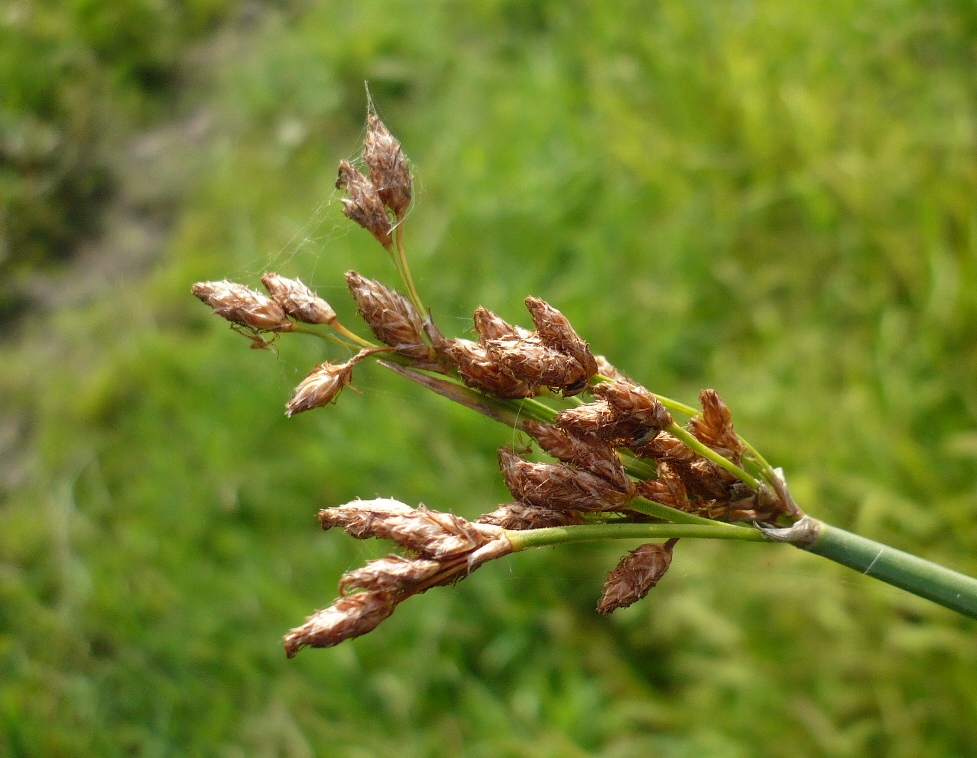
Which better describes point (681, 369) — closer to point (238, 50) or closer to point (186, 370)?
point (186, 370)

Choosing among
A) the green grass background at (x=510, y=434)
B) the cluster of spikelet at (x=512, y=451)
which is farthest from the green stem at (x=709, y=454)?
the green grass background at (x=510, y=434)

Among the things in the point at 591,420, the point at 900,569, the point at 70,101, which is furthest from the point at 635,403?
the point at 70,101

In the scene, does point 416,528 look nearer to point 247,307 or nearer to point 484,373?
point 484,373

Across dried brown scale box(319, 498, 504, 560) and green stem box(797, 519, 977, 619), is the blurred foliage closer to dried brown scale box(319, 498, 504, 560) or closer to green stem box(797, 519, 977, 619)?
dried brown scale box(319, 498, 504, 560)

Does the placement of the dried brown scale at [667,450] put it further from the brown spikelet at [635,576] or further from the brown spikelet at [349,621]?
the brown spikelet at [349,621]

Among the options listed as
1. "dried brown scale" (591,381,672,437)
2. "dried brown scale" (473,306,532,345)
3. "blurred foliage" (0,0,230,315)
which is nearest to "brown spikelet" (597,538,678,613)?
"dried brown scale" (591,381,672,437)

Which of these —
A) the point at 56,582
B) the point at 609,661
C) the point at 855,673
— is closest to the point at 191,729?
the point at 56,582
